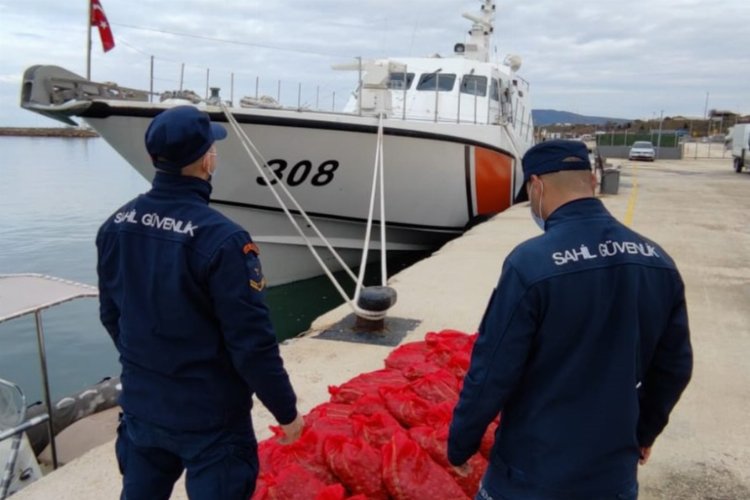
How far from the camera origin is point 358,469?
272 centimetres

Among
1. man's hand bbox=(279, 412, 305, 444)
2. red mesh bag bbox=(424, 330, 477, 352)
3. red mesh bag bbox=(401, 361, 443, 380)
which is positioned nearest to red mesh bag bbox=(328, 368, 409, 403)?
red mesh bag bbox=(401, 361, 443, 380)

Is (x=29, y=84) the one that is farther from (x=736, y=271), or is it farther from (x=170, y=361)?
(x=736, y=271)

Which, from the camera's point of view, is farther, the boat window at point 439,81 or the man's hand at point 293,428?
the boat window at point 439,81

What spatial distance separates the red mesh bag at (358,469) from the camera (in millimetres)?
2701

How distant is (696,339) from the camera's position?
18.8ft

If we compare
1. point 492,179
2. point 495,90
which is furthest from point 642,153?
point 492,179

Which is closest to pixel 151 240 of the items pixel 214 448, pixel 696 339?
pixel 214 448

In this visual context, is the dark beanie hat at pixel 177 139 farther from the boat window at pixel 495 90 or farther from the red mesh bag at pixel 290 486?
the boat window at pixel 495 90

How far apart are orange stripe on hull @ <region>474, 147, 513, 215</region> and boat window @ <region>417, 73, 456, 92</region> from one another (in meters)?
1.82

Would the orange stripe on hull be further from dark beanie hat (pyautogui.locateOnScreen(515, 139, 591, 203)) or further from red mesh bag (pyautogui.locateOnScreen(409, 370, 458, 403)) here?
dark beanie hat (pyautogui.locateOnScreen(515, 139, 591, 203))

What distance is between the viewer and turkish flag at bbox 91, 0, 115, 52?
7938mm

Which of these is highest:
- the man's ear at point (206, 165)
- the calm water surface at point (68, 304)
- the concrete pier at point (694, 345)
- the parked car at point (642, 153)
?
the parked car at point (642, 153)

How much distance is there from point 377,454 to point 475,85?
10654mm

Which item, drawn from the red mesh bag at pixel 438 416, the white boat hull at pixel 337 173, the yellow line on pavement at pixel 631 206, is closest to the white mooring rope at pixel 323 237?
the white boat hull at pixel 337 173
